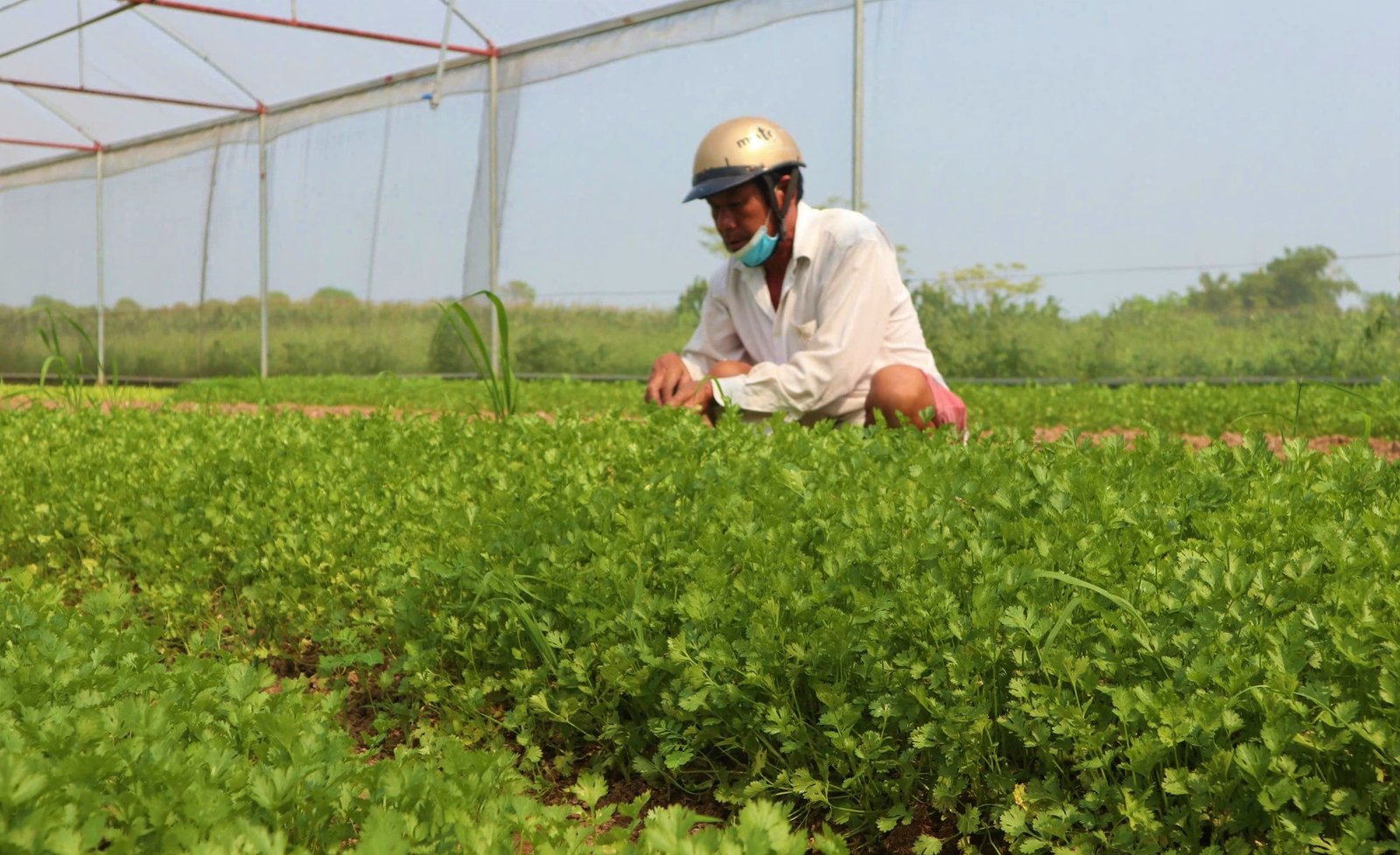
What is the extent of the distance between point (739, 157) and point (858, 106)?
25.2ft

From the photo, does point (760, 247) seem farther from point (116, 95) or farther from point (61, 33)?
point (116, 95)

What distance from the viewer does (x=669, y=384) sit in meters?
5.09

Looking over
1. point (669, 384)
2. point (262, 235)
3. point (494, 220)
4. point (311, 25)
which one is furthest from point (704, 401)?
point (262, 235)

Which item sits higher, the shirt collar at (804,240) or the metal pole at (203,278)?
the metal pole at (203,278)

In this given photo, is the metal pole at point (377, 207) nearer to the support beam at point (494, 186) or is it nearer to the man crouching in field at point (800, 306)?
the support beam at point (494, 186)

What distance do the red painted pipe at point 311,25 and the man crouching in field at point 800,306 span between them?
10.9m

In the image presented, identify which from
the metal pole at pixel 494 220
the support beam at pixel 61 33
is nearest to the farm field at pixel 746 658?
the metal pole at pixel 494 220

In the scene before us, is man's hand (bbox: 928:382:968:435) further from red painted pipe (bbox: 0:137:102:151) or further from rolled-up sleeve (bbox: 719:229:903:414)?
red painted pipe (bbox: 0:137:102:151)

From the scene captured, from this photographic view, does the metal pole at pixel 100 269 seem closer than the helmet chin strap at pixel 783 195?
No

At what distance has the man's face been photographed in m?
5.05

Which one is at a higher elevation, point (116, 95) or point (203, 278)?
point (116, 95)

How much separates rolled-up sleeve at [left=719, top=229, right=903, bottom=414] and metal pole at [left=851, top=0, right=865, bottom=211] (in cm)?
717

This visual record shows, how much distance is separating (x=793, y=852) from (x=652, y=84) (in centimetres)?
1389

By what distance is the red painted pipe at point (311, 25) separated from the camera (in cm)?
1415
